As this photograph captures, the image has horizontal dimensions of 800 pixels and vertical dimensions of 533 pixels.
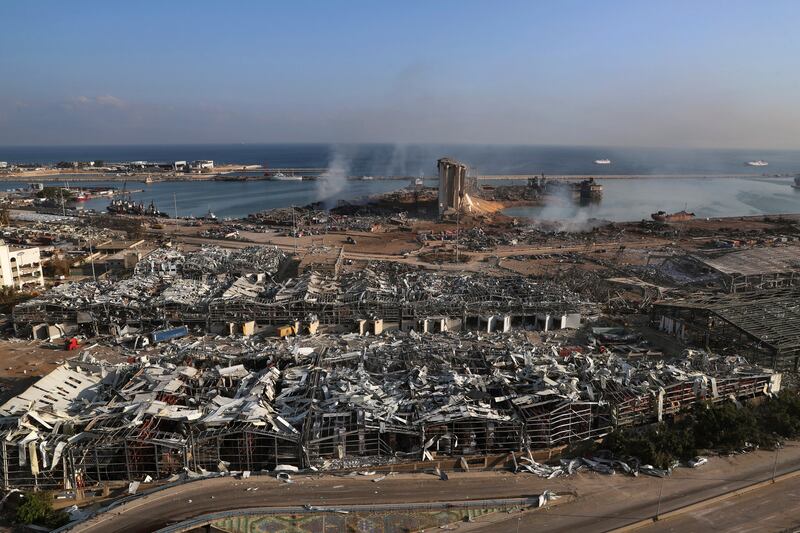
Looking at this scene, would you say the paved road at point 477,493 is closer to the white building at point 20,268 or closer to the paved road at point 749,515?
the paved road at point 749,515

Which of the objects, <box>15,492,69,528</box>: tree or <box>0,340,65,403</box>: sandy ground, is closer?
<box>15,492,69,528</box>: tree

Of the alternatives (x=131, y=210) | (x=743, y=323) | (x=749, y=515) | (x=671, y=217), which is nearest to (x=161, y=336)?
(x=749, y=515)

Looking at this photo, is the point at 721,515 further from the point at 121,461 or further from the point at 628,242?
the point at 628,242

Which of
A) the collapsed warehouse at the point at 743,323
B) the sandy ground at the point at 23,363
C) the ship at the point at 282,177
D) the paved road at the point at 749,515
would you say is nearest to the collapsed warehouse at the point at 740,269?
the collapsed warehouse at the point at 743,323

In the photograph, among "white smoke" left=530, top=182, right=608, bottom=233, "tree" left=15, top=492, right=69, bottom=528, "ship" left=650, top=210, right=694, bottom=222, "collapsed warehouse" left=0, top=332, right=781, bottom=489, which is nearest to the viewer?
"tree" left=15, top=492, right=69, bottom=528

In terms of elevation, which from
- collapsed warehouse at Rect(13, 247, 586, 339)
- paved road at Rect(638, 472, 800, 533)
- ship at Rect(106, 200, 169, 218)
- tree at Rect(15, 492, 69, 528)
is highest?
ship at Rect(106, 200, 169, 218)

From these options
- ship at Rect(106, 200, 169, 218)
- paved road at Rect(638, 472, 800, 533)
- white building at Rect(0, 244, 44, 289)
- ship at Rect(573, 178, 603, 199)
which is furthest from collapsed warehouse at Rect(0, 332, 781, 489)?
ship at Rect(573, 178, 603, 199)

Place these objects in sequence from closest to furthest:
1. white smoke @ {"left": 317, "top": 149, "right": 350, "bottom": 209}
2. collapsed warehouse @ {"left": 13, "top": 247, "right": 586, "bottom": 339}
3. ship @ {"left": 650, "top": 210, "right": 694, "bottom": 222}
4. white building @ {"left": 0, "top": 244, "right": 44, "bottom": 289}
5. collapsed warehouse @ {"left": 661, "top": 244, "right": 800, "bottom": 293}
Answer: collapsed warehouse @ {"left": 13, "top": 247, "right": 586, "bottom": 339}, white building @ {"left": 0, "top": 244, "right": 44, "bottom": 289}, collapsed warehouse @ {"left": 661, "top": 244, "right": 800, "bottom": 293}, ship @ {"left": 650, "top": 210, "right": 694, "bottom": 222}, white smoke @ {"left": 317, "top": 149, "right": 350, "bottom": 209}

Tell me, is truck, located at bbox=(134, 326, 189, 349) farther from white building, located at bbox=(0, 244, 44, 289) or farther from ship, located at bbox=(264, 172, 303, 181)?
ship, located at bbox=(264, 172, 303, 181)
